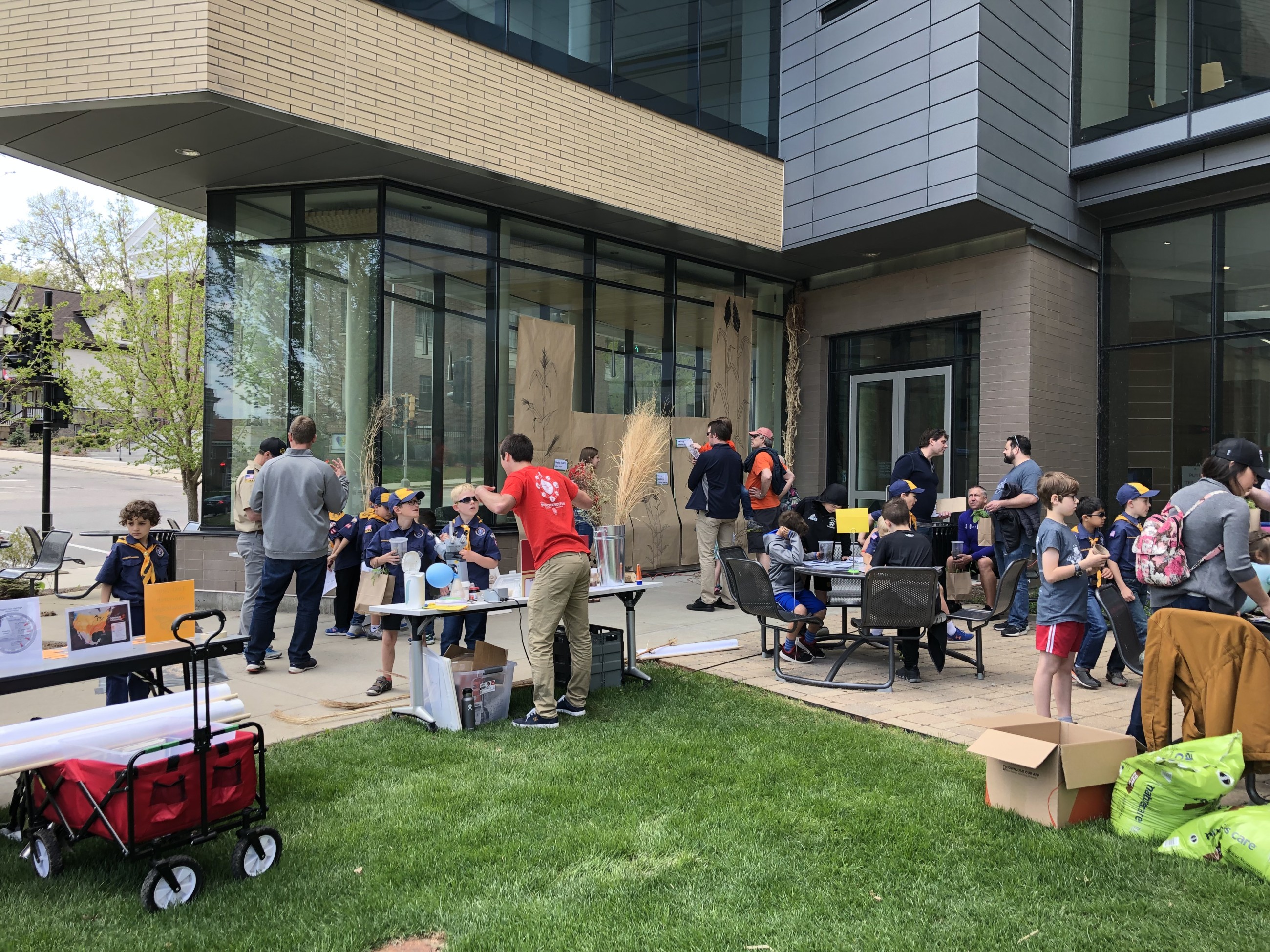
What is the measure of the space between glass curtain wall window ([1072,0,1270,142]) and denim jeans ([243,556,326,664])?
10800 mm

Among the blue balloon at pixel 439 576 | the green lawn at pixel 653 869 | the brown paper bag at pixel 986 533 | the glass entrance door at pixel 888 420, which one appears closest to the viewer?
the green lawn at pixel 653 869

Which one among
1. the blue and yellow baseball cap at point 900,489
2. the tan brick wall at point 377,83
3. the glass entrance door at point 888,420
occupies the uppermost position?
the tan brick wall at point 377,83

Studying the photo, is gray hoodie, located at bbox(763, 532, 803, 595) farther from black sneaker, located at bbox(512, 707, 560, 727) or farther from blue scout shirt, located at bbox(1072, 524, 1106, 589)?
black sneaker, located at bbox(512, 707, 560, 727)

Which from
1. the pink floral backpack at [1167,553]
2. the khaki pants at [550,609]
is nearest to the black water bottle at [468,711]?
the khaki pants at [550,609]

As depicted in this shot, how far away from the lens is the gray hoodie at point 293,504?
730 centimetres

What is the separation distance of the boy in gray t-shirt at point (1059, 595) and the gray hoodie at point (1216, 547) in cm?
43

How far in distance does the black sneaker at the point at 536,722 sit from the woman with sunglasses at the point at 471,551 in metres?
0.87

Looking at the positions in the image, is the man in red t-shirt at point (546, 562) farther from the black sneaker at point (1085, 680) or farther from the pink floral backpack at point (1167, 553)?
the black sneaker at point (1085, 680)

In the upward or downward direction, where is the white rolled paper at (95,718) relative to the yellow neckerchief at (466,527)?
downward

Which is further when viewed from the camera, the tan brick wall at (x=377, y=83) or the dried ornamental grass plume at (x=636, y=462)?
the dried ornamental grass plume at (x=636, y=462)

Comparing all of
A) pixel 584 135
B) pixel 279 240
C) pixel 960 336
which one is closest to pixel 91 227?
pixel 279 240

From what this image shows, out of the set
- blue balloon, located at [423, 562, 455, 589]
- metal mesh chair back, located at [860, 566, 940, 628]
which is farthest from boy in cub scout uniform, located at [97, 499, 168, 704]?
metal mesh chair back, located at [860, 566, 940, 628]

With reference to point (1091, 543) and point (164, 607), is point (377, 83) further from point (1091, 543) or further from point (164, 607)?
point (1091, 543)

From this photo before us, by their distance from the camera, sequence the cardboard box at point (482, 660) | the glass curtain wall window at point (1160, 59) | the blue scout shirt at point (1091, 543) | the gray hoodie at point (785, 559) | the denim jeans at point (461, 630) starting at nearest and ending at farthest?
1. the cardboard box at point (482, 660)
2. the denim jeans at point (461, 630)
3. the blue scout shirt at point (1091, 543)
4. the gray hoodie at point (785, 559)
5. the glass curtain wall window at point (1160, 59)
